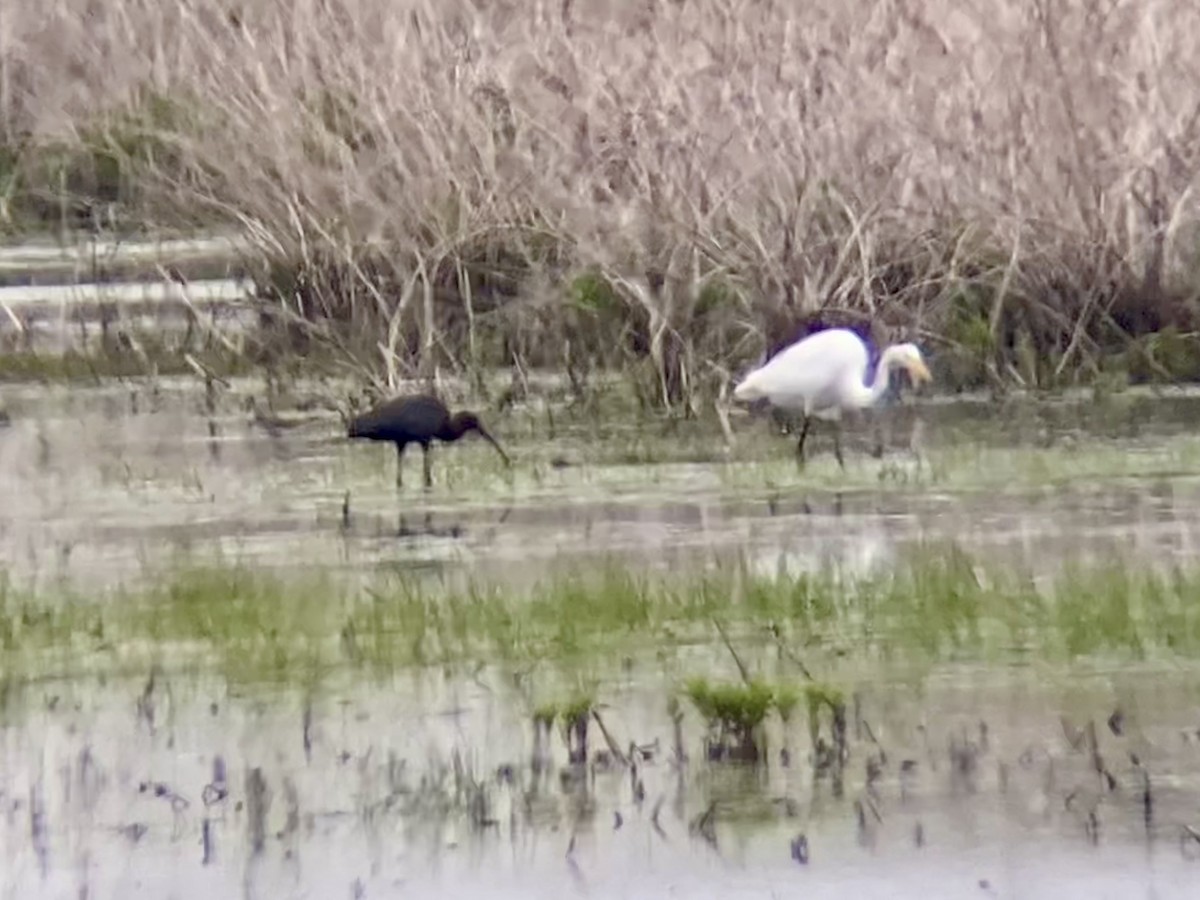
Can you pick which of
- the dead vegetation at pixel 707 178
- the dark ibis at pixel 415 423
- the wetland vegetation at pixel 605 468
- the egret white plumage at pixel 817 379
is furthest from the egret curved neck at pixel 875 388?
the dark ibis at pixel 415 423

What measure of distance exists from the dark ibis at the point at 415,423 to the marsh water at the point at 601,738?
528 millimetres

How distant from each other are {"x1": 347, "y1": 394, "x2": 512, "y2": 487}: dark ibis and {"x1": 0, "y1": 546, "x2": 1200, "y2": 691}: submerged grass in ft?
10.4

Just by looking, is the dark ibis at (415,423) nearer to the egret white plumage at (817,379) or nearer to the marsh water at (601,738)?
the marsh water at (601,738)

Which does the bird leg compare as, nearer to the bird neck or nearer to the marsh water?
the bird neck

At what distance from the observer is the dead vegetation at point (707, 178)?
13.8 meters

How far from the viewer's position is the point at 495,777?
6.95 m

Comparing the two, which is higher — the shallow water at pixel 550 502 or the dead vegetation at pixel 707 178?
the dead vegetation at pixel 707 178

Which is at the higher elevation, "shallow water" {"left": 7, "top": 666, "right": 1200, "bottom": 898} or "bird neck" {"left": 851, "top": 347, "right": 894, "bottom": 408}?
"bird neck" {"left": 851, "top": 347, "right": 894, "bottom": 408}

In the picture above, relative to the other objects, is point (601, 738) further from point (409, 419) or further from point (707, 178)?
point (707, 178)

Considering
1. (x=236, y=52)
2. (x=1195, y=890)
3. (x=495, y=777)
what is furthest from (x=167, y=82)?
(x=1195, y=890)

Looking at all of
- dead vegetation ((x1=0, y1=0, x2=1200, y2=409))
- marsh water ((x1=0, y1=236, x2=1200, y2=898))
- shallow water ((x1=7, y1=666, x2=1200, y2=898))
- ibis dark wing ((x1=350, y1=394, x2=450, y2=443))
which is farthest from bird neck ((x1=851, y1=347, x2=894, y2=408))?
shallow water ((x1=7, y1=666, x2=1200, y2=898))

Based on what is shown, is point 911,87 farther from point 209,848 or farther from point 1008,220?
point 209,848

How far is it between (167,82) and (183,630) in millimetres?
8956

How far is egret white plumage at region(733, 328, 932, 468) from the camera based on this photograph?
1316 centimetres
